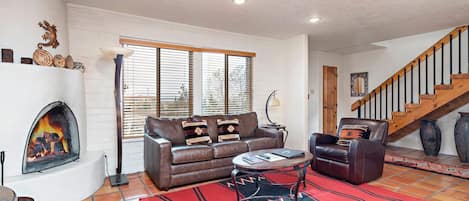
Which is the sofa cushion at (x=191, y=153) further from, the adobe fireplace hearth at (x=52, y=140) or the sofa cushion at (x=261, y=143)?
the adobe fireplace hearth at (x=52, y=140)

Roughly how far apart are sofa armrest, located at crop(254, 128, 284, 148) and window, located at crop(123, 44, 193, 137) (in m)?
1.23

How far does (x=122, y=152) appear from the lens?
3.79 metres

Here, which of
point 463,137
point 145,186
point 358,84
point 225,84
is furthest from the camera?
point 358,84

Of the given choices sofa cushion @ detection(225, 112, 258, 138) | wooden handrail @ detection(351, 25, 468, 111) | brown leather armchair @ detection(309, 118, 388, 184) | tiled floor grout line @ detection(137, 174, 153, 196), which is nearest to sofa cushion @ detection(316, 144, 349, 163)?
brown leather armchair @ detection(309, 118, 388, 184)

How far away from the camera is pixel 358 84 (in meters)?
6.92

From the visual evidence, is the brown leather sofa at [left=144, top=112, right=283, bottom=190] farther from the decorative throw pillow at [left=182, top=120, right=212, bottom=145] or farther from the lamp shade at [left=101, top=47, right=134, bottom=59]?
the lamp shade at [left=101, top=47, right=134, bottom=59]

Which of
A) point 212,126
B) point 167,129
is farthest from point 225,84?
point 167,129

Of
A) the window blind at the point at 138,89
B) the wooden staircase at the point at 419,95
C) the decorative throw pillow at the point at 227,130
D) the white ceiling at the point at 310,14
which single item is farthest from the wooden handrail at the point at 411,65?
the window blind at the point at 138,89

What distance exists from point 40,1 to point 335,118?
6709 mm

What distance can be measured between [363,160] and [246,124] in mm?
1900

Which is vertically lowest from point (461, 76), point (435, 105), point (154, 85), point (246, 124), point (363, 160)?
point (363, 160)

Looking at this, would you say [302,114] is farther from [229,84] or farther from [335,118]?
[335,118]

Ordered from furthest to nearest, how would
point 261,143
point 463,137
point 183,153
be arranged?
point 463,137
point 261,143
point 183,153

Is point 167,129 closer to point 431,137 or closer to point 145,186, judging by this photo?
point 145,186
